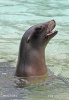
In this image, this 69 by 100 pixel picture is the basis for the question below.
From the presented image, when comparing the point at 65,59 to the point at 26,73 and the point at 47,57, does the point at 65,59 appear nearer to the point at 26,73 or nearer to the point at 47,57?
the point at 47,57

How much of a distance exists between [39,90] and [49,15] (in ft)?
27.8

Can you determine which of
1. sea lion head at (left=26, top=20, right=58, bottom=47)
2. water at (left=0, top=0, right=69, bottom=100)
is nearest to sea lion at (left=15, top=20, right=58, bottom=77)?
sea lion head at (left=26, top=20, right=58, bottom=47)

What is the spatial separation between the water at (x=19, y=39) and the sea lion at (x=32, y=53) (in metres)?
0.22

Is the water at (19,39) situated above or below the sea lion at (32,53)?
below

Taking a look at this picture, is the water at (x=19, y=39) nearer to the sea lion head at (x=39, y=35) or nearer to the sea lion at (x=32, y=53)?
the sea lion at (x=32, y=53)

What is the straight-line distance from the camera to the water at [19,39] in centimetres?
562

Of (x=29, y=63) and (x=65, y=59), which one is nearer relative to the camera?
(x=29, y=63)

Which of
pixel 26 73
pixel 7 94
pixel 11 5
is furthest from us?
pixel 11 5

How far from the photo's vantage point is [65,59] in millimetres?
8109

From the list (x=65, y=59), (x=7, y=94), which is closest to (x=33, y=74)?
(x=7, y=94)

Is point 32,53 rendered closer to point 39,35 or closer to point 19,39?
point 39,35

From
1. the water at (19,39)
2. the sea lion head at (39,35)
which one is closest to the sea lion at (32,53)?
the sea lion head at (39,35)

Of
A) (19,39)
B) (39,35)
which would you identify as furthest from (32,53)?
(19,39)

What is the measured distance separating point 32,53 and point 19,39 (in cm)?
386
